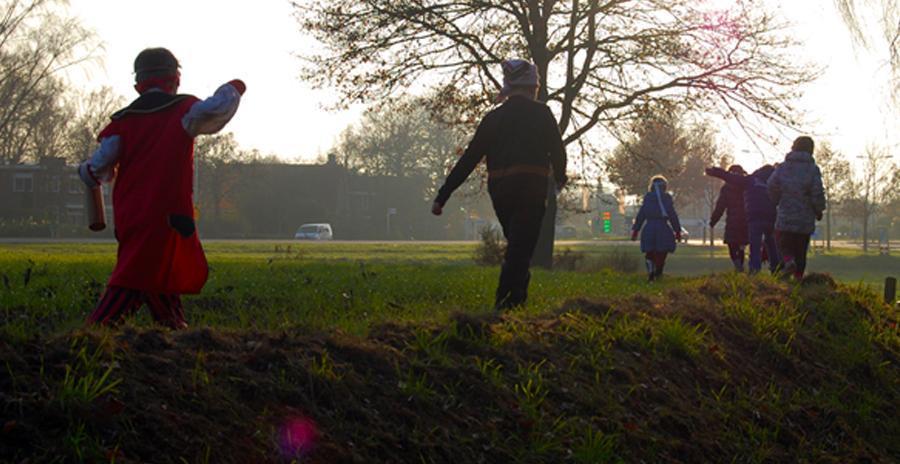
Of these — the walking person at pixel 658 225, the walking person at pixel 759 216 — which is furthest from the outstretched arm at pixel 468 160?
the walking person at pixel 658 225

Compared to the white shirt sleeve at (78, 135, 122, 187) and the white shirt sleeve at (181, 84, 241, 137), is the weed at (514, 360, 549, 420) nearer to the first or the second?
the white shirt sleeve at (181, 84, 241, 137)

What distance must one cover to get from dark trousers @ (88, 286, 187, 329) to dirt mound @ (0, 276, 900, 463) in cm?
115

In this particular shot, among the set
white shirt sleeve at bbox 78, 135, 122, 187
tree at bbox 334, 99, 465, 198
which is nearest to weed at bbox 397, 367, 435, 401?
white shirt sleeve at bbox 78, 135, 122, 187

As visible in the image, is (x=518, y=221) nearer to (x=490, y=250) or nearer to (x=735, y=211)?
(x=735, y=211)

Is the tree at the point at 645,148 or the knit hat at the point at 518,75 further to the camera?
the tree at the point at 645,148

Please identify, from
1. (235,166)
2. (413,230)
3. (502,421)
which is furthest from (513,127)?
(413,230)

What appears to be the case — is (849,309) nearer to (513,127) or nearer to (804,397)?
(804,397)

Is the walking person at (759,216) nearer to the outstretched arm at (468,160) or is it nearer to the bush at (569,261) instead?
the outstretched arm at (468,160)

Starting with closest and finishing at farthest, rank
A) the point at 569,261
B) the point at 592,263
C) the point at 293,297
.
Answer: the point at 293,297
the point at 569,261
the point at 592,263

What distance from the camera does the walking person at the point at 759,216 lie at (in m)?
15.0

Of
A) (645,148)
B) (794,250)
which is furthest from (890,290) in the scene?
(645,148)

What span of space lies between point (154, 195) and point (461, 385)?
7.25ft

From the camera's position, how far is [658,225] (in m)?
15.7

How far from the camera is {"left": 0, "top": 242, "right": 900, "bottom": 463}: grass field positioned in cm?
367
